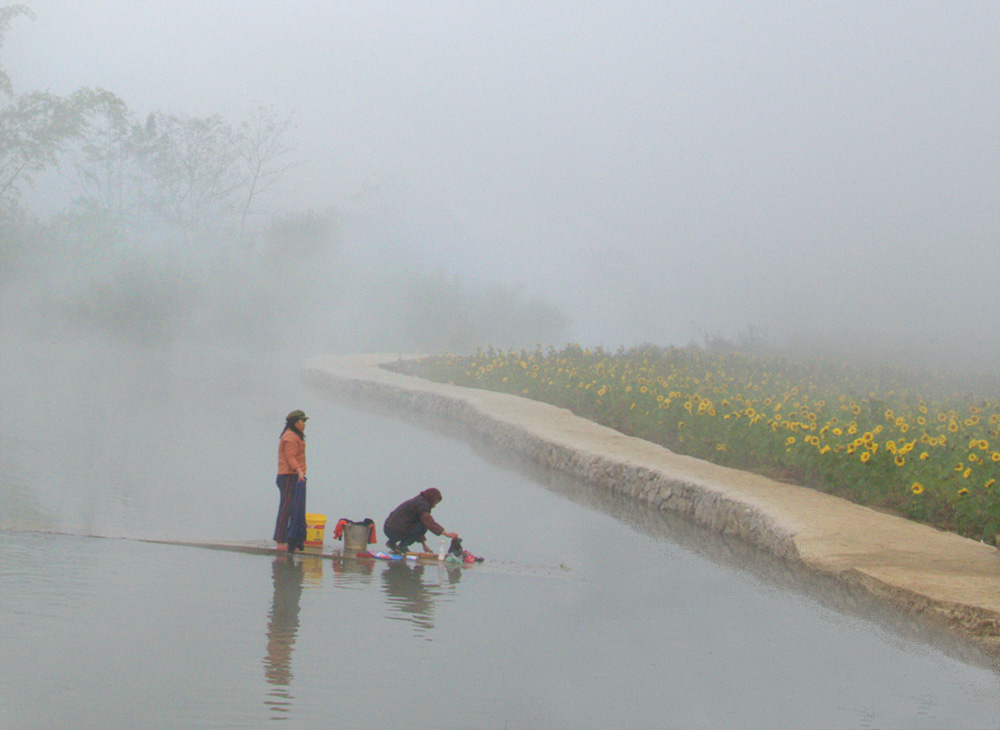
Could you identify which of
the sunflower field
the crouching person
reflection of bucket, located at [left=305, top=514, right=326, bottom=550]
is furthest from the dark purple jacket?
the sunflower field

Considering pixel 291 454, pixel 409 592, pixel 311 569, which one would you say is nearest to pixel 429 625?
pixel 409 592

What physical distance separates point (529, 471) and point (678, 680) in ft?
30.3

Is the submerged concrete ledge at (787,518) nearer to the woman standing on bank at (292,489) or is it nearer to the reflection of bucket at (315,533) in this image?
the reflection of bucket at (315,533)

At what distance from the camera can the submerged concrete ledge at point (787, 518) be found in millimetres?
8500

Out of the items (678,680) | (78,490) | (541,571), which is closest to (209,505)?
(78,490)

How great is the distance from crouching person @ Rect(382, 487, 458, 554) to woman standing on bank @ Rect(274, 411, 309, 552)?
29.7 inches

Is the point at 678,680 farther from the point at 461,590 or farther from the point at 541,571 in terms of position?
the point at 541,571

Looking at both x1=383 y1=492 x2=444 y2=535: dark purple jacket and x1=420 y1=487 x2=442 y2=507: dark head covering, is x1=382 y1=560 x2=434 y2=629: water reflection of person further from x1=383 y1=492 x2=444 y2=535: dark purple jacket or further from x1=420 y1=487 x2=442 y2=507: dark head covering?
x1=420 y1=487 x2=442 y2=507: dark head covering

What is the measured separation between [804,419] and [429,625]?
9300mm

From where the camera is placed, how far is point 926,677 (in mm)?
6961

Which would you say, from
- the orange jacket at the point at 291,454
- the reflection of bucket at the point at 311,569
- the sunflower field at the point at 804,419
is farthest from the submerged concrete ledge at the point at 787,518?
the orange jacket at the point at 291,454

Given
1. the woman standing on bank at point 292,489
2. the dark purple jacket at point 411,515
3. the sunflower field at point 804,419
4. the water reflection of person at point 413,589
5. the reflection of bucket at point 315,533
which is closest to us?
the water reflection of person at point 413,589

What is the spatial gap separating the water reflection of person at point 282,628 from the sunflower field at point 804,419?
648 centimetres

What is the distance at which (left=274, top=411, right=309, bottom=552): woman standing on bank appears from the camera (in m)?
10.1
